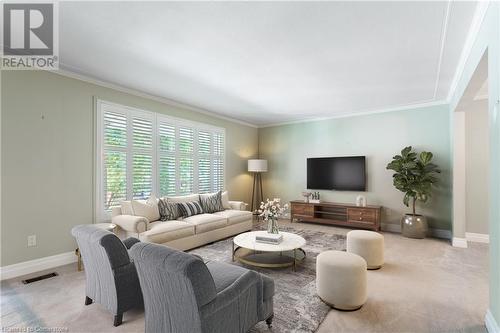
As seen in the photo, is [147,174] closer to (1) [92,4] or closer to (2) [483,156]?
(1) [92,4]

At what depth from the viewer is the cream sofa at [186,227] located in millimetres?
3619

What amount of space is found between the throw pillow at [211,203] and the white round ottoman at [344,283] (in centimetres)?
302

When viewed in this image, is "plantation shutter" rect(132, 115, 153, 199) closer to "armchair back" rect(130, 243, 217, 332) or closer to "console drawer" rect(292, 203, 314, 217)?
"armchair back" rect(130, 243, 217, 332)

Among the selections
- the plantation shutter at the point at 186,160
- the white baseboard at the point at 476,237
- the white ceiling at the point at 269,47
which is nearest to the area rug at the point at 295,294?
the plantation shutter at the point at 186,160

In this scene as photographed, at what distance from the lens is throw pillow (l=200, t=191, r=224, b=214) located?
504cm

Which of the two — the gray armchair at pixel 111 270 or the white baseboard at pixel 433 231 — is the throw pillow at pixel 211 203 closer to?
the gray armchair at pixel 111 270

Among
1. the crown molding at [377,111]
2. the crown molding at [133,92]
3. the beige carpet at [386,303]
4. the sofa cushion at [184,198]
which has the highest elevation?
the crown molding at [133,92]

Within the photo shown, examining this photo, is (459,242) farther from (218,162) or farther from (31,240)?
(31,240)

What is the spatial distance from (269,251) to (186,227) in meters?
1.56

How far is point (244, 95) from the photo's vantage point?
469 centimetres

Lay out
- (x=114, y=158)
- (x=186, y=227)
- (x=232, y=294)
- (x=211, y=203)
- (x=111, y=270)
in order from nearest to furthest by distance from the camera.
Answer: (x=232, y=294)
(x=111, y=270)
(x=186, y=227)
(x=114, y=158)
(x=211, y=203)

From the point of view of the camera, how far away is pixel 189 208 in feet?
15.4

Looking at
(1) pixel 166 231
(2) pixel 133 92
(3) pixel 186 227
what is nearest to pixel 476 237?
(3) pixel 186 227

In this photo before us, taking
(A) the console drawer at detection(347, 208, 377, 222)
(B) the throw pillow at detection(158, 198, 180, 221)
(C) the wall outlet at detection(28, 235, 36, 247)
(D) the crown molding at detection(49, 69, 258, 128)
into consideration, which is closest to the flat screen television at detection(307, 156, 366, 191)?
(A) the console drawer at detection(347, 208, 377, 222)
